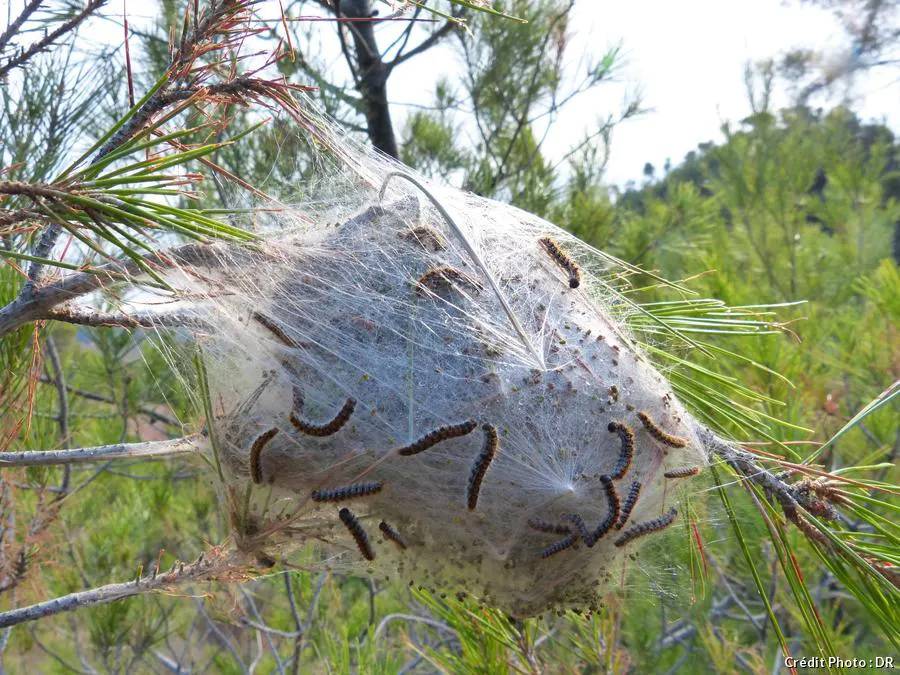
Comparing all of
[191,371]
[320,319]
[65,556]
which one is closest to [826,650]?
[320,319]

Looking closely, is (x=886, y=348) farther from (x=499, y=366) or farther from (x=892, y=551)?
(x=499, y=366)

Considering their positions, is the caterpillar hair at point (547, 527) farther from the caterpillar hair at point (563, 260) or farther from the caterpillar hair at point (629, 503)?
the caterpillar hair at point (563, 260)

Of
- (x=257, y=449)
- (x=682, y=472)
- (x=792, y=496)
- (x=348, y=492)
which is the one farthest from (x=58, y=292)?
(x=792, y=496)

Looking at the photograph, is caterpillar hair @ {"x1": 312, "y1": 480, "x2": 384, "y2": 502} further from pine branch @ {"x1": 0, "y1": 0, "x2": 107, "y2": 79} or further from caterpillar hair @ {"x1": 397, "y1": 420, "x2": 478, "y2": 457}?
pine branch @ {"x1": 0, "y1": 0, "x2": 107, "y2": 79}

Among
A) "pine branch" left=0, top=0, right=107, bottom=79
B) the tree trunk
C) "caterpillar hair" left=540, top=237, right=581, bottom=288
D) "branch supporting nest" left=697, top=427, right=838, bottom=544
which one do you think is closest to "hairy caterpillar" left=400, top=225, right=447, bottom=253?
"caterpillar hair" left=540, top=237, right=581, bottom=288

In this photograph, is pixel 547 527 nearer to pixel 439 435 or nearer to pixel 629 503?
pixel 629 503

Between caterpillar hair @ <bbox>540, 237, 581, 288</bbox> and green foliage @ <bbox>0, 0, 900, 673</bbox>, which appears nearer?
caterpillar hair @ <bbox>540, 237, 581, 288</bbox>

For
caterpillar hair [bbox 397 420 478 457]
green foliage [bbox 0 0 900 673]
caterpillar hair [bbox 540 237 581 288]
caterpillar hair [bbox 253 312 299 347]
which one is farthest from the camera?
green foliage [bbox 0 0 900 673]
